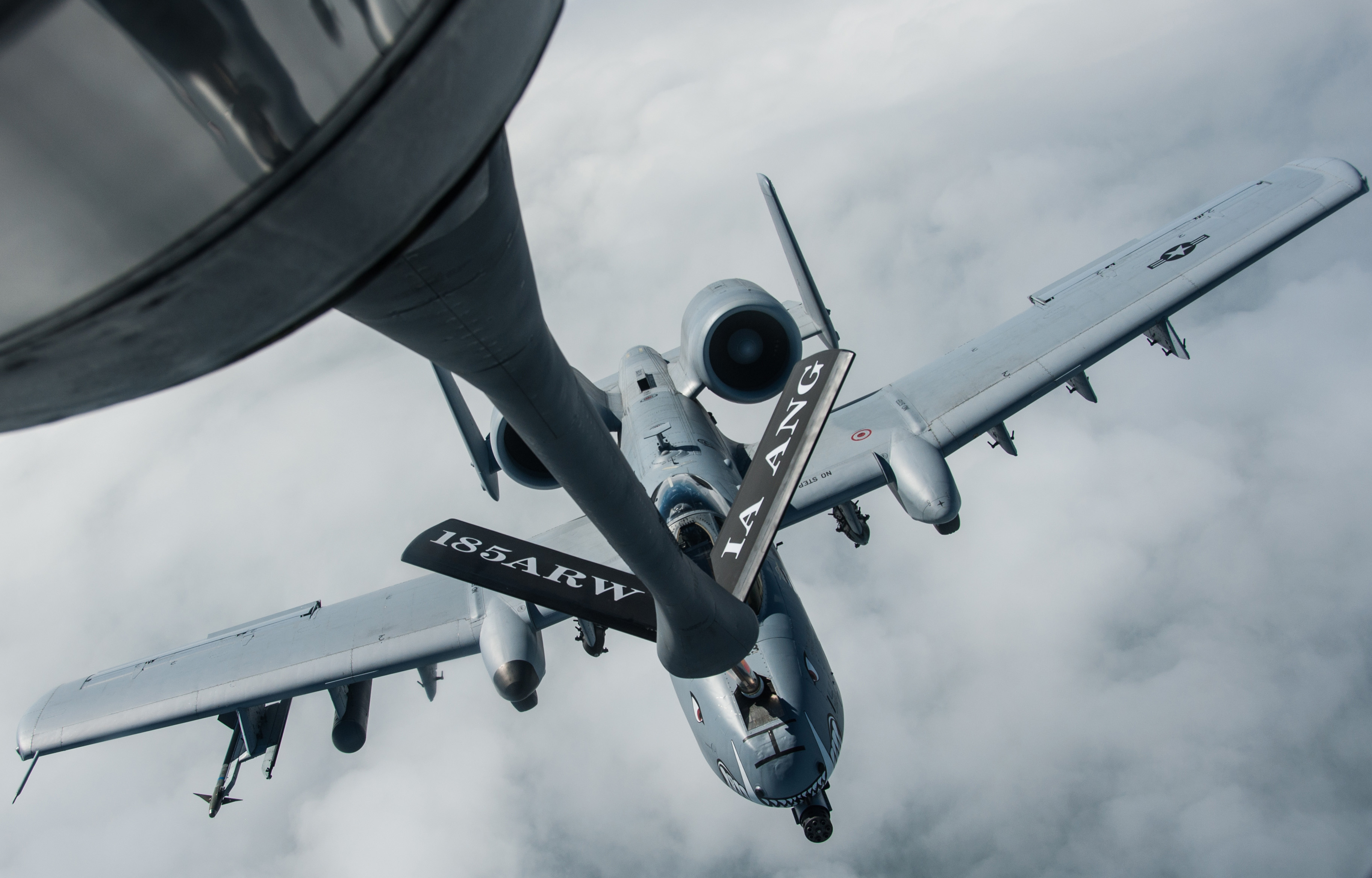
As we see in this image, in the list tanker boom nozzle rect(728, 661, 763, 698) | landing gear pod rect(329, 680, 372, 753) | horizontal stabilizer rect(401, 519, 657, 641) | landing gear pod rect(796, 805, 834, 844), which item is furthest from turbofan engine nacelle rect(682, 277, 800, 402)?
horizontal stabilizer rect(401, 519, 657, 641)

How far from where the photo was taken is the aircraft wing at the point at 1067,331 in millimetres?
14898

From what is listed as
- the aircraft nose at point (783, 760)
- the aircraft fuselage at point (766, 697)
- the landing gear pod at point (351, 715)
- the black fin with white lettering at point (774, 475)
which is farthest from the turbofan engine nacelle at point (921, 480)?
the landing gear pod at point (351, 715)

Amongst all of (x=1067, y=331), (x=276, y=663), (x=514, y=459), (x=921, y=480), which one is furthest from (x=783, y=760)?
(x=1067, y=331)

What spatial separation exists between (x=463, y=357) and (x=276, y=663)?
14.0 m

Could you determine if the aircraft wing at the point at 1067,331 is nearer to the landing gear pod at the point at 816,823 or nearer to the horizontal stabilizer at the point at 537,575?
the landing gear pod at the point at 816,823

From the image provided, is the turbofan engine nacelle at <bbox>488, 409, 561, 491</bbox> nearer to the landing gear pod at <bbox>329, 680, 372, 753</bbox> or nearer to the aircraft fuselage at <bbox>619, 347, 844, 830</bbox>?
the aircraft fuselage at <bbox>619, 347, 844, 830</bbox>

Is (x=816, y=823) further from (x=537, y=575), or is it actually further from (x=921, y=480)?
(x=537, y=575)

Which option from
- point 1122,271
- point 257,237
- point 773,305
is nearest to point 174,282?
point 257,237

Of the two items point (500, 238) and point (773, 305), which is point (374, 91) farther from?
point (773, 305)

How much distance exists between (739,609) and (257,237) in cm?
463

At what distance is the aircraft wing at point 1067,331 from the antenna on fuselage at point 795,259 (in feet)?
6.91

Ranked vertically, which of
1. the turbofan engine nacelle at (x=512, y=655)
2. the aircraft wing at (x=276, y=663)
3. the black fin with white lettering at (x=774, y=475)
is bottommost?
the turbofan engine nacelle at (x=512, y=655)

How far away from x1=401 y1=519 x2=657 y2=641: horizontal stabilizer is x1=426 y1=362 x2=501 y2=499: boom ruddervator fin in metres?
8.85

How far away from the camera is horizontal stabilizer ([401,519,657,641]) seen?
4.97 meters
